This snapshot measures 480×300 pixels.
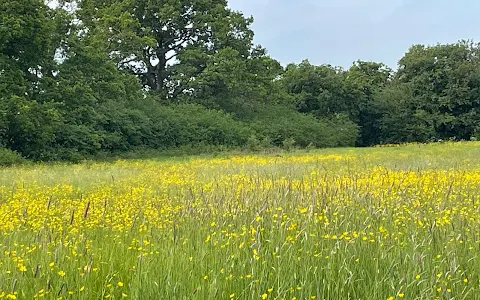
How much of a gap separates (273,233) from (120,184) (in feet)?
22.4

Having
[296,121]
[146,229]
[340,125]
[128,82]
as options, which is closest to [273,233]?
[146,229]

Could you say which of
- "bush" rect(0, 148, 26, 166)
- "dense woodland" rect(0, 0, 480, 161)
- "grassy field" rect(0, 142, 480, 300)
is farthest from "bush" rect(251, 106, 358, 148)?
"grassy field" rect(0, 142, 480, 300)

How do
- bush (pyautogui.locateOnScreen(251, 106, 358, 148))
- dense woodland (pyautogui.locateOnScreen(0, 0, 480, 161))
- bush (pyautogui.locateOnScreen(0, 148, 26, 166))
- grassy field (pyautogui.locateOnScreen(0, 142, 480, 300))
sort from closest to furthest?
grassy field (pyautogui.locateOnScreen(0, 142, 480, 300))
bush (pyautogui.locateOnScreen(0, 148, 26, 166))
dense woodland (pyautogui.locateOnScreen(0, 0, 480, 161))
bush (pyautogui.locateOnScreen(251, 106, 358, 148))

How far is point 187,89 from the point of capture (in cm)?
3709

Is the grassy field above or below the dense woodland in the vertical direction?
below

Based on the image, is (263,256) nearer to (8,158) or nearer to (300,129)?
(8,158)

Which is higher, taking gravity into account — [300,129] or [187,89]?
[187,89]

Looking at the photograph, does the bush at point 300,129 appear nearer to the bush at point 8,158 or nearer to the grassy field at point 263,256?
the bush at point 8,158

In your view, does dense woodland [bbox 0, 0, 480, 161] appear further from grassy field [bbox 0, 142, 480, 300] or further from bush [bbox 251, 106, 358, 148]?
grassy field [bbox 0, 142, 480, 300]

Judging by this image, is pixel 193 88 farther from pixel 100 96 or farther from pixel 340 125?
pixel 340 125

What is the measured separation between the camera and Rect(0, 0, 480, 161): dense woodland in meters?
21.8

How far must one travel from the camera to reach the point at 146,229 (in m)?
4.58

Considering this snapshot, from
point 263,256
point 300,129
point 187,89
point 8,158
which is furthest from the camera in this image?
point 300,129

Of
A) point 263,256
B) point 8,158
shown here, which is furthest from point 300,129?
point 263,256
